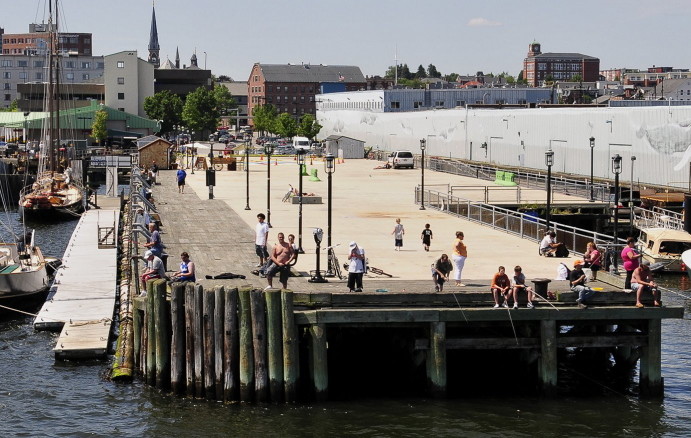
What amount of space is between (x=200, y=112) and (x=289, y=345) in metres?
150

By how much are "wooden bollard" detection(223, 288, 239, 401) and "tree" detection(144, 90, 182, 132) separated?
142170 millimetres

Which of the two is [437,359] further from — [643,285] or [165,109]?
[165,109]

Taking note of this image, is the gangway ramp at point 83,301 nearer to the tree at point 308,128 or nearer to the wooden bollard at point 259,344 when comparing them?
the wooden bollard at point 259,344

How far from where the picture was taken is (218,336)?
27797 millimetres

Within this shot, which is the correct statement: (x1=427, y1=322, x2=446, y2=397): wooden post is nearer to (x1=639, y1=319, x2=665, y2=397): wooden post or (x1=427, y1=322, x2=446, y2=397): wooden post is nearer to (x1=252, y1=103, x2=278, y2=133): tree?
(x1=639, y1=319, x2=665, y2=397): wooden post

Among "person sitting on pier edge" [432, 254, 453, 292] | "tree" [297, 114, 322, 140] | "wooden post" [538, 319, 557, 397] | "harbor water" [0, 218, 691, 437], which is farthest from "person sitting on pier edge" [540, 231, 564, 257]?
"tree" [297, 114, 322, 140]

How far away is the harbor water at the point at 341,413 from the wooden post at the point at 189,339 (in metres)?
0.43

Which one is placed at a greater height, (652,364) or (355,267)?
→ (355,267)

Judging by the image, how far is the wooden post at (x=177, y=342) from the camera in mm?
28484

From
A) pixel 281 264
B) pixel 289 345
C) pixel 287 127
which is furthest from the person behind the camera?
pixel 287 127

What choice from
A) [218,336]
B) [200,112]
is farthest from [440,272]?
[200,112]

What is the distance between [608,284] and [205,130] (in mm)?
156296

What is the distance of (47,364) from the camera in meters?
32.3

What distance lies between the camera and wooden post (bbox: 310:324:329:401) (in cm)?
2761
